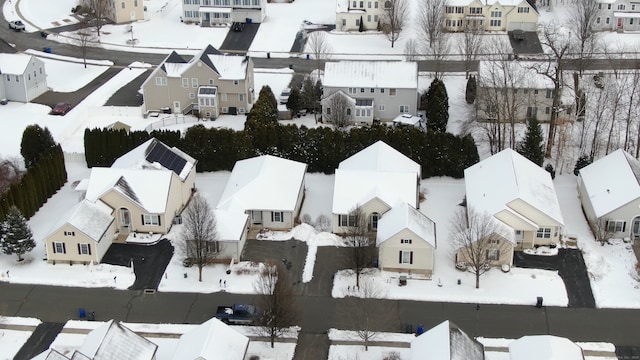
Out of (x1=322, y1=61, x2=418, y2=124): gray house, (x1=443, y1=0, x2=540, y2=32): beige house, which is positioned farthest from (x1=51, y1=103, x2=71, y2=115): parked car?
(x1=443, y1=0, x2=540, y2=32): beige house

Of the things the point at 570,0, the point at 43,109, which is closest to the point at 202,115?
the point at 43,109

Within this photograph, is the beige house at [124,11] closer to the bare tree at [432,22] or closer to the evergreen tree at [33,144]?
the bare tree at [432,22]

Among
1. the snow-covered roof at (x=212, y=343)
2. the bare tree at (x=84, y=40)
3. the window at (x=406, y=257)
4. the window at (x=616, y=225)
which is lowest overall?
the snow-covered roof at (x=212, y=343)

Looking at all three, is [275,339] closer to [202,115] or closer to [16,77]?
[202,115]

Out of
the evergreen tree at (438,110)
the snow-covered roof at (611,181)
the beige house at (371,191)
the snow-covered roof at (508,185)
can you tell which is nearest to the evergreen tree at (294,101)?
the evergreen tree at (438,110)

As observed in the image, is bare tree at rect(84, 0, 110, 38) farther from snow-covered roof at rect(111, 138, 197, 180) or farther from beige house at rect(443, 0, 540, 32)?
snow-covered roof at rect(111, 138, 197, 180)

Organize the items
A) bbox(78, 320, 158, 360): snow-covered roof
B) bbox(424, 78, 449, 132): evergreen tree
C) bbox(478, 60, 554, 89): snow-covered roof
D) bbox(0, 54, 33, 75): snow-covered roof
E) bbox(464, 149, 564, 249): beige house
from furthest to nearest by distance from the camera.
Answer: bbox(0, 54, 33, 75): snow-covered roof < bbox(478, 60, 554, 89): snow-covered roof < bbox(424, 78, 449, 132): evergreen tree < bbox(464, 149, 564, 249): beige house < bbox(78, 320, 158, 360): snow-covered roof

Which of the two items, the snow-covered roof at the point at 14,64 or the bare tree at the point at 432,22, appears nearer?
the snow-covered roof at the point at 14,64

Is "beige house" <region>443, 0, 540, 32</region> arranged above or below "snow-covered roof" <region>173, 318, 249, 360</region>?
above
